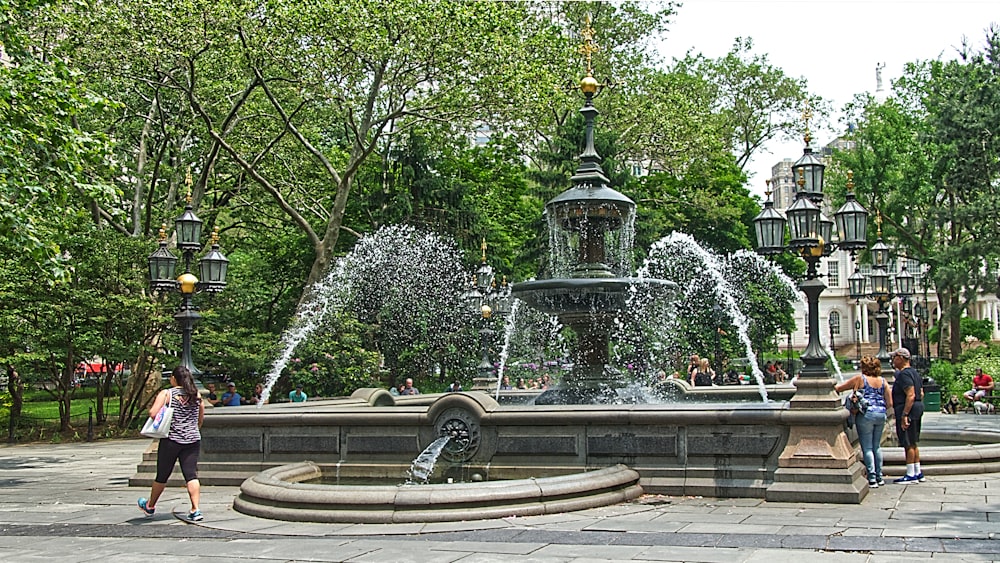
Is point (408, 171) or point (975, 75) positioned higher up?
point (975, 75)

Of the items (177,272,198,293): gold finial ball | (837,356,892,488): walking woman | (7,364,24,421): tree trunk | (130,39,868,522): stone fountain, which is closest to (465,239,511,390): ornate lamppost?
(130,39,868,522): stone fountain

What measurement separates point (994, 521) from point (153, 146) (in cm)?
3037

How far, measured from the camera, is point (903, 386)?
12461 mm

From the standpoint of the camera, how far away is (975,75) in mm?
40875

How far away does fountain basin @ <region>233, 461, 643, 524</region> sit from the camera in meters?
10.0

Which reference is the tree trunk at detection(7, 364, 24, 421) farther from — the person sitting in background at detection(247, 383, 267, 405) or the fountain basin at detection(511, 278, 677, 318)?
the fountain basin at detection(511, 278, 677, 318)

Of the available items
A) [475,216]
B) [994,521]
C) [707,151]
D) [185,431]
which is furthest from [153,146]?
[994,521]

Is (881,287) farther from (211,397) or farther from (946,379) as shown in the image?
(211,397)

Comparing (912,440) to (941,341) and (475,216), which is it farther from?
(941,341)

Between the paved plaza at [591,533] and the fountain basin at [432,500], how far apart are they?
0.13 metres

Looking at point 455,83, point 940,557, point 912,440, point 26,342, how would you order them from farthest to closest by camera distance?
point 455,83
point 26,342
point 912,440
point 940,557

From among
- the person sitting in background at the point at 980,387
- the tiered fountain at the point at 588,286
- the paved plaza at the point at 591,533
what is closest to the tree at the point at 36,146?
the paved plaza at the point at 591,533

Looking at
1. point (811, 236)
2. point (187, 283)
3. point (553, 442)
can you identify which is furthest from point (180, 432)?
point (811, 236)

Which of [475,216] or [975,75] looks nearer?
[475,216]
